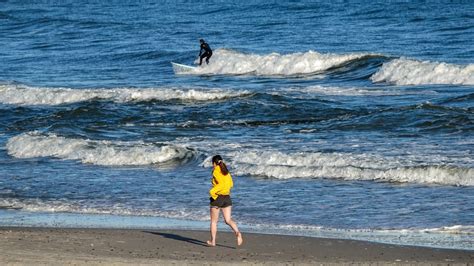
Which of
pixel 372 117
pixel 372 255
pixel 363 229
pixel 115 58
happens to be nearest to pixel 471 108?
pixel 372 117

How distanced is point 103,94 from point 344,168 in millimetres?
13996

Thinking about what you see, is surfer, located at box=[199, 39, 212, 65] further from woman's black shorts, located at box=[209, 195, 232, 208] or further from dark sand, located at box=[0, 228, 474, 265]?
woman's black shorts, located at box=[209, 195, 232, 208]

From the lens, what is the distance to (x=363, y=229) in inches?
553

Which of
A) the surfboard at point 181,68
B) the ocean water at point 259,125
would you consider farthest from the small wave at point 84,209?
the surfboard at point 181,68

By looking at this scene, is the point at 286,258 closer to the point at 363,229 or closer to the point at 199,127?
the point at 363,229

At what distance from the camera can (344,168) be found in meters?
18.1

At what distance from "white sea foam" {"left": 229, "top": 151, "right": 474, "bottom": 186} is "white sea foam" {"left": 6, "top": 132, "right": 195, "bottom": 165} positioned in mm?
1343

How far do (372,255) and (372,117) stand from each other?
11.8 meters

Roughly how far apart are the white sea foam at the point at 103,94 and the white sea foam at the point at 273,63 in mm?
5205

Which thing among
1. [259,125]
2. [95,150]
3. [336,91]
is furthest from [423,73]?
[95,150]

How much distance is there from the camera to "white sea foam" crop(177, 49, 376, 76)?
1393 inches

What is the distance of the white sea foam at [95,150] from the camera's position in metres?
20.6

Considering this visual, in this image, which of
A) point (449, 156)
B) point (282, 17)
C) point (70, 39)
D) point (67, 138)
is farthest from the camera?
point (282, 17)

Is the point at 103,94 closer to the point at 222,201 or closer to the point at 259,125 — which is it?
the point at 259,125
